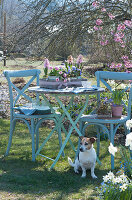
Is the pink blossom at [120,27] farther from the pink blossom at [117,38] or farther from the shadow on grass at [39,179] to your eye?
the shadow on grass at [39,179]

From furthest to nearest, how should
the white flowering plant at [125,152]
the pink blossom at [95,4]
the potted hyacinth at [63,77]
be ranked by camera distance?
the pink blossom at [95,4], the potted hyacinth at [63,77], the white flowering plant at [125,152]

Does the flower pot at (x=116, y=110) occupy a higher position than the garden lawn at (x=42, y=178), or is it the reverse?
the flower pot at (x=116, y=110)

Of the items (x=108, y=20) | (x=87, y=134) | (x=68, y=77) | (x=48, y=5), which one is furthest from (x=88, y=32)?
(x=68, y=77)

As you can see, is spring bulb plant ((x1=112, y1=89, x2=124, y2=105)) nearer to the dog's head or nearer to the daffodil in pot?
the daffodil in pot

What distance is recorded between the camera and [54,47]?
677 centimetres

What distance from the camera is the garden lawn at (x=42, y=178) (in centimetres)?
341

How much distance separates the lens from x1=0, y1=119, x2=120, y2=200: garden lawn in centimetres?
341

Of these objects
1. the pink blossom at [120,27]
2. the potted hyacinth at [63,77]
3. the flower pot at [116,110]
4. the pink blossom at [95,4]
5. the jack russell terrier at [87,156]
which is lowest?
the jack russell terrier at [87,156]

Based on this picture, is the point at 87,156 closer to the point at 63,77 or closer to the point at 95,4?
the point at 63,77

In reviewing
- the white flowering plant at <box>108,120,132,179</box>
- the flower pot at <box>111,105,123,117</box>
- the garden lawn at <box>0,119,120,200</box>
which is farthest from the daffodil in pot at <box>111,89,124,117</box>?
the white flowering plant at <box>108,120,132,179</box>

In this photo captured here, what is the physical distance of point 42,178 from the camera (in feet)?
12.7

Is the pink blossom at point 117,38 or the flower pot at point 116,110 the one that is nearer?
the flower pot at point 116,110

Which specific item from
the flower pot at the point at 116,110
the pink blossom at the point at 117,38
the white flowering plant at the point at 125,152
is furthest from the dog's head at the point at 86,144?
the pink blossom at the point at 117,38

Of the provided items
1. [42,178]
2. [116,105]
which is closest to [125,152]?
[42,178]
